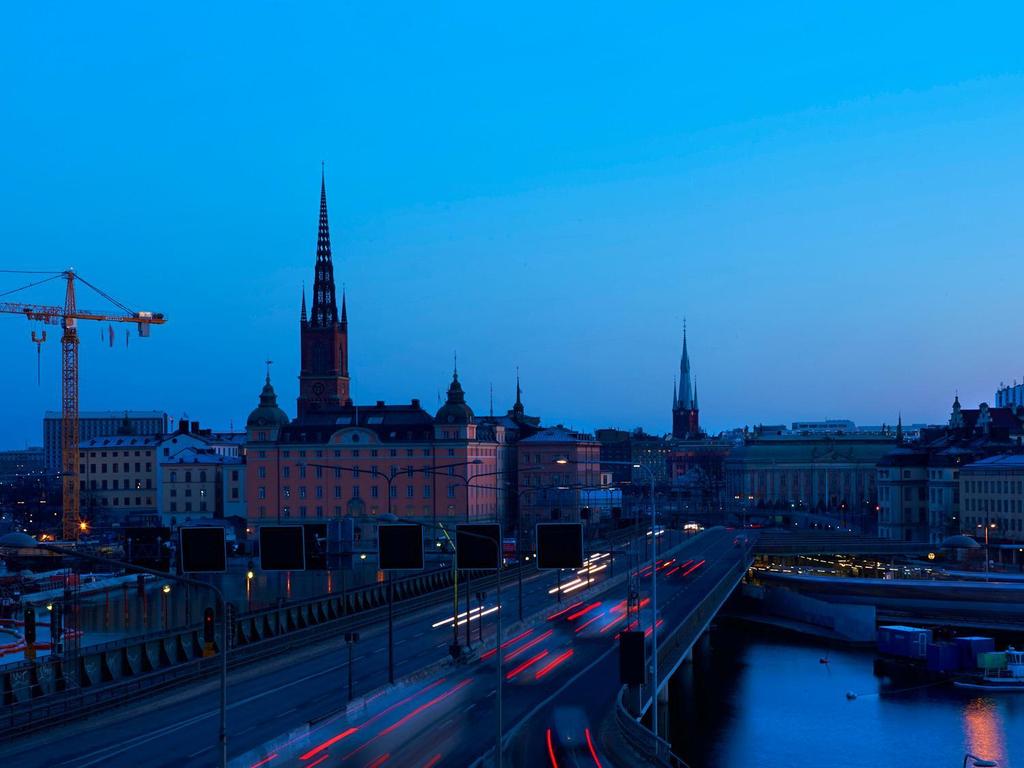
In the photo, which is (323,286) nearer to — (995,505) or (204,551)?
(995,505)

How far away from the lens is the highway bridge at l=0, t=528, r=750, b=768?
34.8 meters

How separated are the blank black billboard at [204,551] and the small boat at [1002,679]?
49.7 meters

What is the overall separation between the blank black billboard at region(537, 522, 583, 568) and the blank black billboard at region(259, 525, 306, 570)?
22.5 feet

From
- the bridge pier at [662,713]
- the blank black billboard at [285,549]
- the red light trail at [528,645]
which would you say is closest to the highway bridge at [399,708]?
the red light trail at [528,645]

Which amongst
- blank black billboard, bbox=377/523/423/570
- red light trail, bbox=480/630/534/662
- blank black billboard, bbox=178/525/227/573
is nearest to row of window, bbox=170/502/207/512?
red light trail, bbox=480/630/534/662

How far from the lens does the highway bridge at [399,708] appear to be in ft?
114

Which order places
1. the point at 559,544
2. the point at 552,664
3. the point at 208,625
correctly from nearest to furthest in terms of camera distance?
the point at 208,625, the point at 559,544, the point at 552,664

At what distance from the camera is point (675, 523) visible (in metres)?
177

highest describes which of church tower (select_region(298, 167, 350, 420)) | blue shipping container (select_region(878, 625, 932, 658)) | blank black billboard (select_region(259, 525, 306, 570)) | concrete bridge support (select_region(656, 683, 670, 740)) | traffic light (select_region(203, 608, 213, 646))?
church tower (select_region(298, 167, 350, 420))

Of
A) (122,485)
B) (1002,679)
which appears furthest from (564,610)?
(122,485)

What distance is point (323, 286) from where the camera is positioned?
583 ft

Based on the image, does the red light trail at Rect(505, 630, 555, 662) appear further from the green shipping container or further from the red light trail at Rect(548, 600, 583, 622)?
the green shipping container

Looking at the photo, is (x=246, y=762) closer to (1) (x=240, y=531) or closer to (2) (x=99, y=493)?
(1) (x=240, y=531)

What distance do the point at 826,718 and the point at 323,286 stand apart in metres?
126
